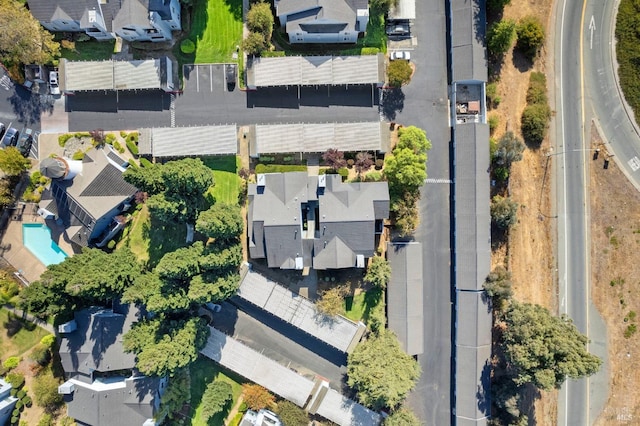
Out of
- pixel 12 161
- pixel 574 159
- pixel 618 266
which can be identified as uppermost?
pixel 12 161

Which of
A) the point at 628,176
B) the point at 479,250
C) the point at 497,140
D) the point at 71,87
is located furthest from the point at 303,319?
the point at 628,176

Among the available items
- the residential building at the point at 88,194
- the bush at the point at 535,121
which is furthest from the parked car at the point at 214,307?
the bush at the point at 535,121

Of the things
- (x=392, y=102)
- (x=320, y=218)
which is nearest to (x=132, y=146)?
(x=320, y=218)

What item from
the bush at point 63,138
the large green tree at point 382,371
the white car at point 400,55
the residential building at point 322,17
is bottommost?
the large green tree at point 382,371

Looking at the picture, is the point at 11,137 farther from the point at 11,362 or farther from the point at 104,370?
the point at 104,370

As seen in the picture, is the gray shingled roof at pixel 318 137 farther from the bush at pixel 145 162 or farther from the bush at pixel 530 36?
the bush at pixel 530 36

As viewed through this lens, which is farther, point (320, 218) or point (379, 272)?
point (379, 272)

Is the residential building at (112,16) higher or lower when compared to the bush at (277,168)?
higher
